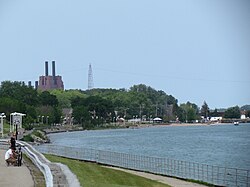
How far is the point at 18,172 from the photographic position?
21094 millimetres

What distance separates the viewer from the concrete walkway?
17422mm

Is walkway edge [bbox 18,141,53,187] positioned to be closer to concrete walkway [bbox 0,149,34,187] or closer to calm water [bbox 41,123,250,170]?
concrete walkway [bbox 0,149,34,187]

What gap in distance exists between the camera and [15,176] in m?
19.8

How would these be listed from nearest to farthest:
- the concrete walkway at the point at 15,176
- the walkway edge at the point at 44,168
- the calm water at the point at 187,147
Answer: the walkway edge at the point at 44,168, the concrete walkway at the point at 15,176, the calm water at the point at 187,147

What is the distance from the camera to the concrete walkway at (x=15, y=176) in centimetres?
1742

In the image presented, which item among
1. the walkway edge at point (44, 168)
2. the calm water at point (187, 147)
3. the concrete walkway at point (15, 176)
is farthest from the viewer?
the calm water at point (187, 147)

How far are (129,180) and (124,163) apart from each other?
56.9ft

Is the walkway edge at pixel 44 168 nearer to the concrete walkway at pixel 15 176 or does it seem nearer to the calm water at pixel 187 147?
the concrete walkway at pixel 15 176

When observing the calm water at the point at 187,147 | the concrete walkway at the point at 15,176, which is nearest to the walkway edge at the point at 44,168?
the concrete walkway at the point at 15,176

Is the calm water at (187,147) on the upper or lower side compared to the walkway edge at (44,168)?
lower

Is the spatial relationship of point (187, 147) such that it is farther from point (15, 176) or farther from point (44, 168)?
point (44, 168)

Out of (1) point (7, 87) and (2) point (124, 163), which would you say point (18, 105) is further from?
(2) point (124, 163)

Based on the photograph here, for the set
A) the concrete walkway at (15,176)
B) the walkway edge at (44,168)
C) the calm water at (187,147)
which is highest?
the walkway edge at (44,168)

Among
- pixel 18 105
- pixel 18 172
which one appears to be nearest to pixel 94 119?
pixel 18 105
